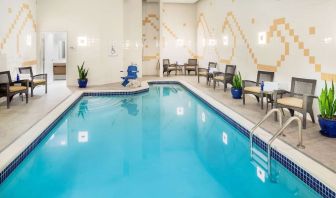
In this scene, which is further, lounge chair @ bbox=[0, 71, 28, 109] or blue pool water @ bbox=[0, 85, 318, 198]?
lounge chair @ bbox=[0, 71, 28, 109]

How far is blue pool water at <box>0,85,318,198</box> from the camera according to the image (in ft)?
10.8

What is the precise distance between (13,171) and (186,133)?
2975mm

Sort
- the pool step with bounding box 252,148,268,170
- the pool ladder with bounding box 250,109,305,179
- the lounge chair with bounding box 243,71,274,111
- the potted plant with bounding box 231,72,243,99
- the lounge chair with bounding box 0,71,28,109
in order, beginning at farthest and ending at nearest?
the potted plant with bounding box 231,72,243,99 → the lounge chair with bounding box 243,71,274,111 → the lounge chair with bounding box 0,71,28,109 → the pool step with bounding box 252,148,268,170 → the pool ladder with bounding box 250,109,305,179

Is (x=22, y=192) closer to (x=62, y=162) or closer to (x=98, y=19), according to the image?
(x=62, y=162)

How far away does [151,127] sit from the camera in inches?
235

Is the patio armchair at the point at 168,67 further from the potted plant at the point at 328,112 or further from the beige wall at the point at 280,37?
the potted plant at the point at 328,112

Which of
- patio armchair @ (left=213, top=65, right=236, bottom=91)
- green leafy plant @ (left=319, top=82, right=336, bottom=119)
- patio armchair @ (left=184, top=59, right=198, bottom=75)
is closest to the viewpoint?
green leafy plant @ (left=319, top=82, right=336, bottom=119)

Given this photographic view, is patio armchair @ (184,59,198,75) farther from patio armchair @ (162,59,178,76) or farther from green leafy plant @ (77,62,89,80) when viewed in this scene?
green leafy plant @ (77,62,89,80)

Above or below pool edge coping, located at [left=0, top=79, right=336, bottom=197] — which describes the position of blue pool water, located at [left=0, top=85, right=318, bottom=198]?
below

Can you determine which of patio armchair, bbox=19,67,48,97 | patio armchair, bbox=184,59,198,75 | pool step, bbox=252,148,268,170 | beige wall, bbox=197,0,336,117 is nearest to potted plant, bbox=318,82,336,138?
beige wall, bbox=197,0,336,117

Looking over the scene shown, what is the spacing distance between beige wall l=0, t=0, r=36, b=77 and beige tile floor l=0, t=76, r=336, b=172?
1071mm

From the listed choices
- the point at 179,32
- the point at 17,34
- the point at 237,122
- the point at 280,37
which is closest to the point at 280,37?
the point at 280,37

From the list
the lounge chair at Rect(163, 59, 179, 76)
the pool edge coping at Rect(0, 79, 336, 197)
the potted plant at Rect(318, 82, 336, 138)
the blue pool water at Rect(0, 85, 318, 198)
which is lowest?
the blue pool water at Rect(0, 85, 318, 198)

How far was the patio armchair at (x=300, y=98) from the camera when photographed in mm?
4801
